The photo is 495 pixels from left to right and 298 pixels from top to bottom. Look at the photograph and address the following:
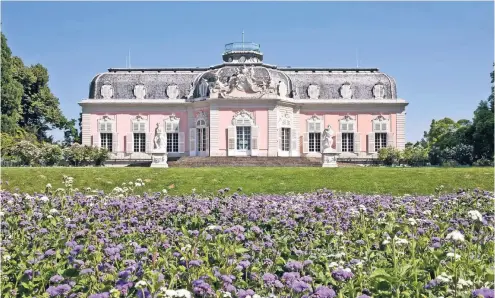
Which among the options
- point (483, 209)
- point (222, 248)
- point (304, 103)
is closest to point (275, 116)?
point (304, 103)

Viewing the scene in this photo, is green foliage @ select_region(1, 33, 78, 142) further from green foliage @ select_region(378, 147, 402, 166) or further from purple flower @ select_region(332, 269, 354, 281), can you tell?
purple flower @ select_region(332, 269, 354, 281)

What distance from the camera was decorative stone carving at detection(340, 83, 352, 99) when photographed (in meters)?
41.2

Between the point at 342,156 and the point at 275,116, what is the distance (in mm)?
7075

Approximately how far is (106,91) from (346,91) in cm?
1842

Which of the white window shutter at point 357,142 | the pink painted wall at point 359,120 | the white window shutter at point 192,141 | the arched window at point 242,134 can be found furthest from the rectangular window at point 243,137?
the white window shutter at point 357,142

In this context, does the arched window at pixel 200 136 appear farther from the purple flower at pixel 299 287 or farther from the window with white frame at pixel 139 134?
the purple flower at pixel 299 287

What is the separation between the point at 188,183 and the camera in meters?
18.3

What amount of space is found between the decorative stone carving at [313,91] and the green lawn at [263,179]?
68.0 ft

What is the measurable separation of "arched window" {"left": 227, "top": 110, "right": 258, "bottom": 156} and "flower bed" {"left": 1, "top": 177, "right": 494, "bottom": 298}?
27.1m

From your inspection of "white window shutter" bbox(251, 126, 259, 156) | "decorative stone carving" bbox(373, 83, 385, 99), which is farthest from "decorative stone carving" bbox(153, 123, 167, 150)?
"decorative stone carving" bbox(373, 83, 385, 99)

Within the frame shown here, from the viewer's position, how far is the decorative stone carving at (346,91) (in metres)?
41.2

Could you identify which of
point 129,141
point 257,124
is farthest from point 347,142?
point 129,141

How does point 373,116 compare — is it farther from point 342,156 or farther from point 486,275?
point 486,275

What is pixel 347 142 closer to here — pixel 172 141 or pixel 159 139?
pixel 172 141
